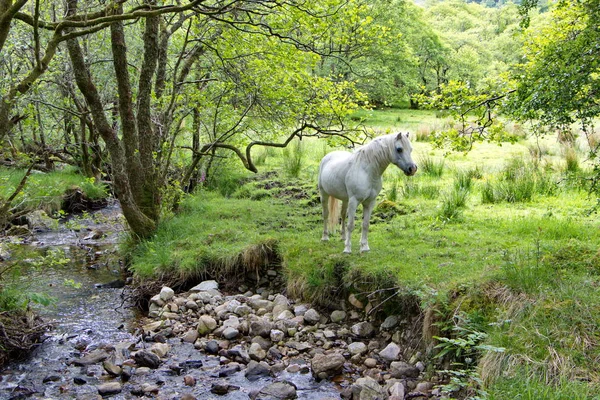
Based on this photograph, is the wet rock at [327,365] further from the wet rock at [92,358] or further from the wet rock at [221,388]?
the wet rock at [92,358]

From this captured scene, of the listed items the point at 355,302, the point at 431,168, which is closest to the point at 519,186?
the point at 431,168

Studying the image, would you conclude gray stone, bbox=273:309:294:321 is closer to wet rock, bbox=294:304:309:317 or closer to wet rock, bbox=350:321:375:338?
wet rock, bbox=294:304:309:317

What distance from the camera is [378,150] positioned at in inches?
281

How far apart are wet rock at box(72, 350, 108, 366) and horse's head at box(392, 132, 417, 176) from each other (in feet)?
14.9

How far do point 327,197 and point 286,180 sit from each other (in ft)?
18.6

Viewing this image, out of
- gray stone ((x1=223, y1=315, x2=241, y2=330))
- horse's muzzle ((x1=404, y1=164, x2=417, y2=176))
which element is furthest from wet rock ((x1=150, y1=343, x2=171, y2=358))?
horse's muzzle ((x1=404, y1=164, x2=417, y2=176))

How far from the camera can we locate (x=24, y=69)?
14.5 metres

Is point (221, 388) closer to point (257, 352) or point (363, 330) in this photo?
point (257, 352)

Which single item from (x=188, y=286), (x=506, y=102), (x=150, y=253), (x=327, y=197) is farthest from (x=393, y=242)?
(x=150, y=253)

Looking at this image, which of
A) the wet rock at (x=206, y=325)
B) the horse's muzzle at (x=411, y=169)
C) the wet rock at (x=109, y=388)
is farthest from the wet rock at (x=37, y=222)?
the horse's muzzle at (x=411, y=169)

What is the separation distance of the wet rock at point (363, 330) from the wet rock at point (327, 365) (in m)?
0.68

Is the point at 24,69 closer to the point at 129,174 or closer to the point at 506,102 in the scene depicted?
the point at 129,174

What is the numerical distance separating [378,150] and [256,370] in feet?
11.5

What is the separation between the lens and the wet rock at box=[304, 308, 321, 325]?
6.59 metres
